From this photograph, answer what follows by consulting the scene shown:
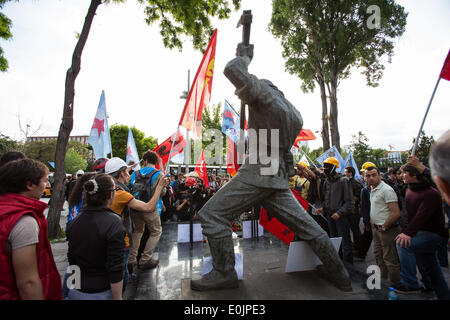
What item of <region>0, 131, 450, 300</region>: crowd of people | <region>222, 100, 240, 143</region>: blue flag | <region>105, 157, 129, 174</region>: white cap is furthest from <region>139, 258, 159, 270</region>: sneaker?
<region>222, 100, 240, 143</region>: blue flag

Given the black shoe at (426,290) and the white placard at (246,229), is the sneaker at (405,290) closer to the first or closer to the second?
the black shoe at (426,290)

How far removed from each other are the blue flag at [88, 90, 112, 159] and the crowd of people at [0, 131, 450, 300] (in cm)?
270

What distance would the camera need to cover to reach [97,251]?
1.65 metres

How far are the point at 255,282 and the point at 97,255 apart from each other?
2004mm

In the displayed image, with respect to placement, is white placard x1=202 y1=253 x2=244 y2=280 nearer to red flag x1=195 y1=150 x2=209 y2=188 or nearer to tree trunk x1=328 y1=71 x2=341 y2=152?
red flag x1=195 y1=150 x2=209 y2=188

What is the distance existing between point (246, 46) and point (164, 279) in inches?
A: 126

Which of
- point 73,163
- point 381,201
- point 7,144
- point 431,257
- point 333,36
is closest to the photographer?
point 431,257

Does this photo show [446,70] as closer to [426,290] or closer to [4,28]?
[426,290]

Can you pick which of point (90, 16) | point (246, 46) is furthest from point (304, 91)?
point (246, 46)

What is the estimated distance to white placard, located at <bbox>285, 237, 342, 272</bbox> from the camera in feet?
10.1

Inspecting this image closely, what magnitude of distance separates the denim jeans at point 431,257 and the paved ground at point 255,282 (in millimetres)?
314

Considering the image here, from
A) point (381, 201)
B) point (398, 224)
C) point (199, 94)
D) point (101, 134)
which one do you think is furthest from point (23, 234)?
point (101, 134)

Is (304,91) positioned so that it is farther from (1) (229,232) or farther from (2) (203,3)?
(1) (229,232)
